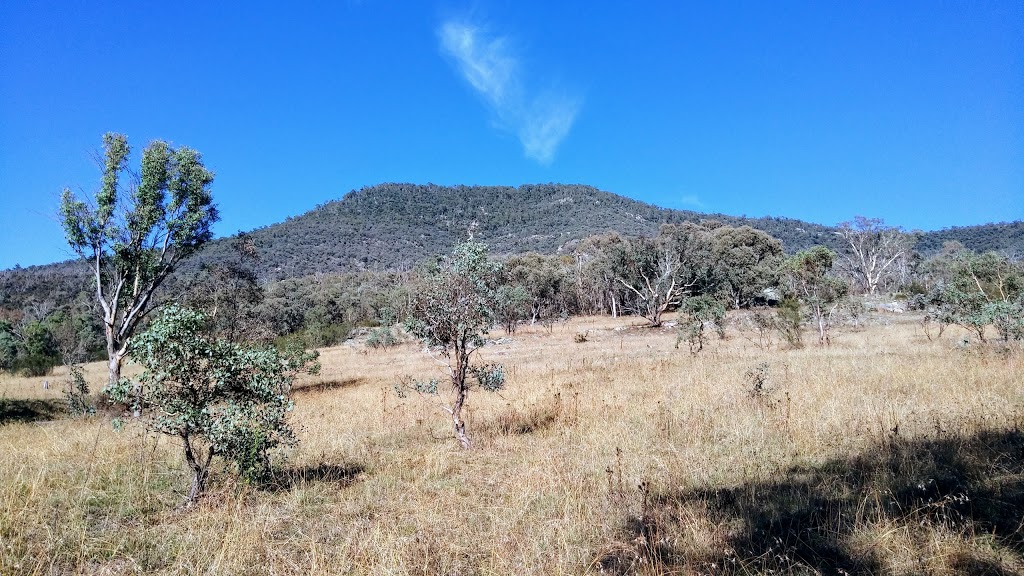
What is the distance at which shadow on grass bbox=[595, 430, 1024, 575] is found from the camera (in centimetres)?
360

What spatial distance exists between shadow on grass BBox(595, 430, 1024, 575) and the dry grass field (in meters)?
0.02

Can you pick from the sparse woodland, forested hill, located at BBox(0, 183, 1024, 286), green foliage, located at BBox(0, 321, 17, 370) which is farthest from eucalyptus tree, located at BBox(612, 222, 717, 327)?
forested hill, located at BBox(0, 183, 1024, 286)

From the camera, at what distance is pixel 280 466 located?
6621mm

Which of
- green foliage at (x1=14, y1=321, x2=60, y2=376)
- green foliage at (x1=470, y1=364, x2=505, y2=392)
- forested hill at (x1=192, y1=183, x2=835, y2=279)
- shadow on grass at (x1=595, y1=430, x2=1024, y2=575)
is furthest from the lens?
forested hill at (x1=192, y1=183, x2=835, y2=279)

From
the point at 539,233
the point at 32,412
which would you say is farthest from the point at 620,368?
the point at 539,233

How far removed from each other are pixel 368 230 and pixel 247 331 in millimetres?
168869

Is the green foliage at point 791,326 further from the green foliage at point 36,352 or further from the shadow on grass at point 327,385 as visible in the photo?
the green foliage at point 36,352

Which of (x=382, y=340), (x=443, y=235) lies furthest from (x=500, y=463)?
(x=443, y=235)

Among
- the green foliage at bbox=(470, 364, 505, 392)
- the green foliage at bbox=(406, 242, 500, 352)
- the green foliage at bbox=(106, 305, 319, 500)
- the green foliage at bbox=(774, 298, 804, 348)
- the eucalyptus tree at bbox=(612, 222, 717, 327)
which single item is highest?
the eucalyptus tree at bbox=(612, 222, 717, 327)

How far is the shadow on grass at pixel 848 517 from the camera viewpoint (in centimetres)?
360

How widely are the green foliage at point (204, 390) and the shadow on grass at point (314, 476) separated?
48 cm

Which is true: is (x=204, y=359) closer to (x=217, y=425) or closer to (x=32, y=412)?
(x=217, y=425)

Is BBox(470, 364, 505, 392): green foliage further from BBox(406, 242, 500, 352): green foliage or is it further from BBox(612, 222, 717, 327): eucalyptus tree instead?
BBox(612, 222, 717, 327): eucalyptus tree

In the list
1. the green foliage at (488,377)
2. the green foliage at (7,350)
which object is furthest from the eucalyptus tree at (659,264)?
the green foliage at (7,350)
